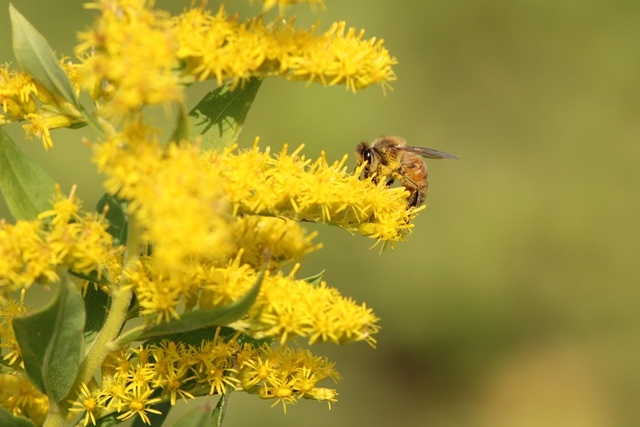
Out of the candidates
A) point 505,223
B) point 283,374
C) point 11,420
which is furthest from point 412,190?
point 505,223

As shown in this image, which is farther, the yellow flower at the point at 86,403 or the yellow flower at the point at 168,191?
the yellow flower at the point at 86,403

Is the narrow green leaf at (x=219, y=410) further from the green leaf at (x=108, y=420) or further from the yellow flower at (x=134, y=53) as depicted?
the yellow flower at (x=134, y=53)

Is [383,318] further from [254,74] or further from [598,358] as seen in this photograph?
[254,74]

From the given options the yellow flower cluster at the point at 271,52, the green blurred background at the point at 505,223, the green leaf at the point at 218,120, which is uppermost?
the green blurred background at the point at 505,223

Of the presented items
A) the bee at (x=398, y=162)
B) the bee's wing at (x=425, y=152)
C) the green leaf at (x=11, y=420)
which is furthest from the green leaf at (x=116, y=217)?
the bee's wing at (x=425, y=152)

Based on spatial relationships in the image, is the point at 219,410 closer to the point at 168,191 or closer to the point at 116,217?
the point at 116,217

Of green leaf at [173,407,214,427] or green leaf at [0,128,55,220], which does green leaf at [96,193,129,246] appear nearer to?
green leaf at [0,128,55,220]

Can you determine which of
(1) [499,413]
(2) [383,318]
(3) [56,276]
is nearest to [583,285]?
(1) [499,413]
